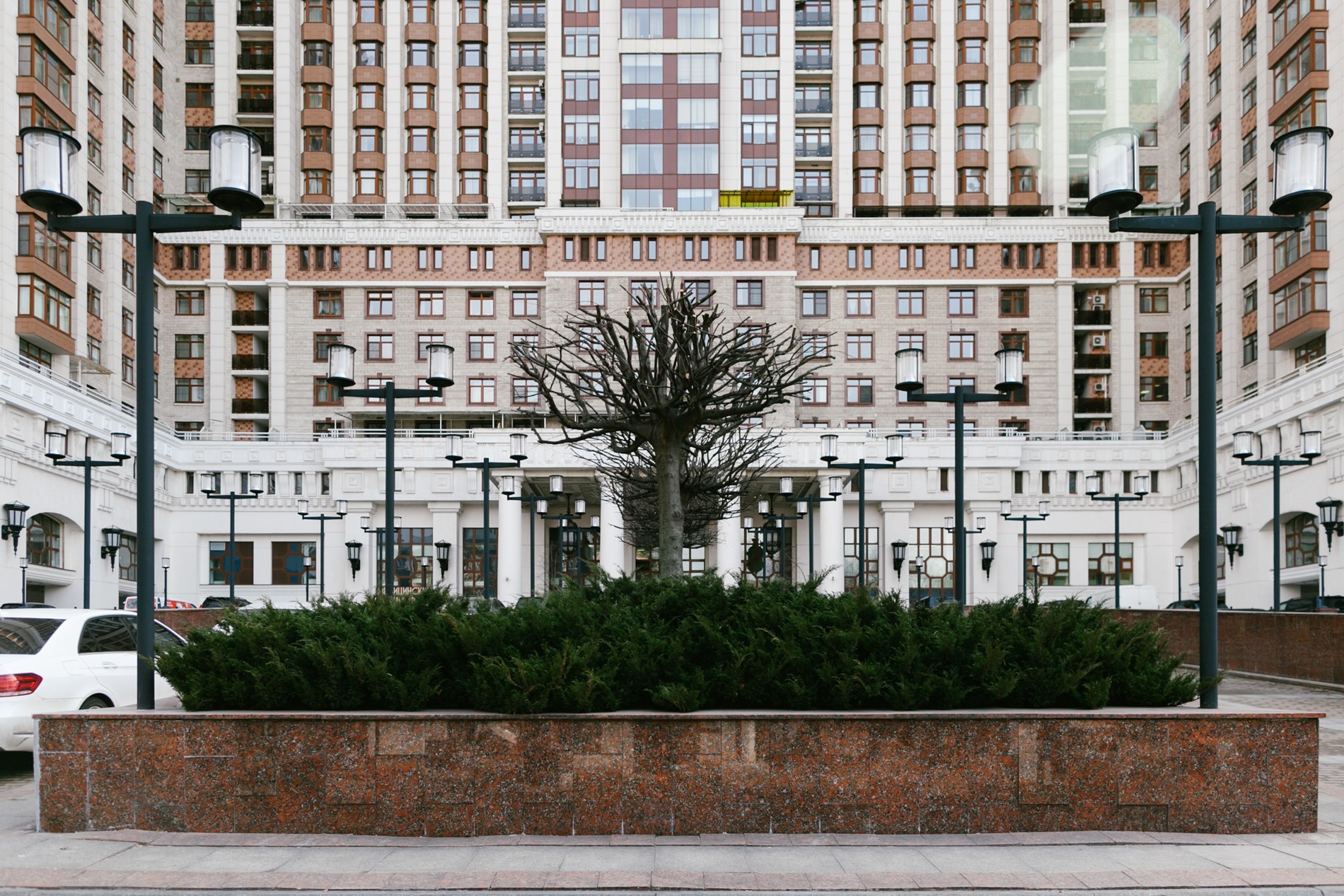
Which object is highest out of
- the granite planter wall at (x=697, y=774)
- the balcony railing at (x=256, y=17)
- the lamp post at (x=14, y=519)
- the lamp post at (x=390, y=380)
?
the balcony railing at (x=256, y=17)

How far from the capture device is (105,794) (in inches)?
330

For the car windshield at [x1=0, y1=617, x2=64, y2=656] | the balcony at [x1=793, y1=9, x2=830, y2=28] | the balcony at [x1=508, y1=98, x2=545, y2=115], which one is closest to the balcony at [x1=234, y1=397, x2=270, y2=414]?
the balcony at [x1=508, y1=98, x2=545, y2=115]

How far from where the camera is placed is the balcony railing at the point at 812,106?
241ft

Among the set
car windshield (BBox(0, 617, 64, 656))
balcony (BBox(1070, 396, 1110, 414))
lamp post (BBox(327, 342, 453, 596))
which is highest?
balcony (BBox(1070, 396, 1110, 414))

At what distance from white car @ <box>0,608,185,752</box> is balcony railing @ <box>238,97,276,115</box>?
2588 inches

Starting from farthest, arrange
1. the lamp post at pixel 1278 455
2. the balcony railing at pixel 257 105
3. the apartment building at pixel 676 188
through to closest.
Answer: the balcony railing at pixel 257 105 → the apartment building at pixel 676 188 → the lamp post at pixel 1278 455

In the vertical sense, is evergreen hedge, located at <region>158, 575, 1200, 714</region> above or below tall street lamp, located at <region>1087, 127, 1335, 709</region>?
below

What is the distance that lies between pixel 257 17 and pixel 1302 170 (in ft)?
244

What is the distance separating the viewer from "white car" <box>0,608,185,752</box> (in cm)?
1110

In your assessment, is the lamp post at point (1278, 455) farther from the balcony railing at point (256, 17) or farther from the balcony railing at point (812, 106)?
the balcony railing at point (256, 17)

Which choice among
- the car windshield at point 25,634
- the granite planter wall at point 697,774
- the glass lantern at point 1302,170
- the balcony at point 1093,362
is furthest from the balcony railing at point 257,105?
the glass lantern at point 1302,170

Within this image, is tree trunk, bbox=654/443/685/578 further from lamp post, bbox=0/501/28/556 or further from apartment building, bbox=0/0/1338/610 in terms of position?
apartment building, bbox=0/0/1338/610

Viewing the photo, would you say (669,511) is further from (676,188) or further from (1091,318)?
(1091,318)

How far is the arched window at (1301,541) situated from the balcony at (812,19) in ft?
135
